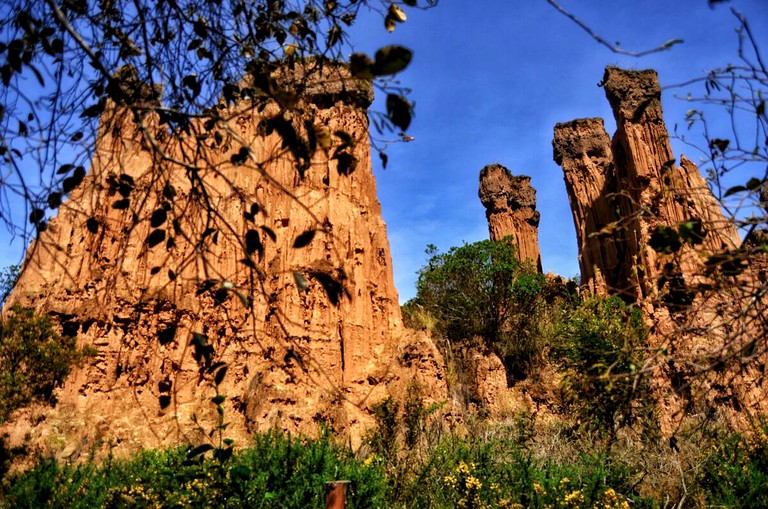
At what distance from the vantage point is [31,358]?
1180 cm

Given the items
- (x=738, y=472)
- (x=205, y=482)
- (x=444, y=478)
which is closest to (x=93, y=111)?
(x=205, y=482)

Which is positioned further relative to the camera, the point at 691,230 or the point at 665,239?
the point at 665,239

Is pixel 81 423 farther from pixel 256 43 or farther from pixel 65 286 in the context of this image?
pixel 256 43

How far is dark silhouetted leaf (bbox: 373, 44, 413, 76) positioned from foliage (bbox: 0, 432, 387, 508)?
18.6ft

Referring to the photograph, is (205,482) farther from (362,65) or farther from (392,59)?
(392,59)

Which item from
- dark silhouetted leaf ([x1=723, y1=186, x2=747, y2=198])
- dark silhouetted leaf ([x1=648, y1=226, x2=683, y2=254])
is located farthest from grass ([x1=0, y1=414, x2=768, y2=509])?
dark silhouetted leaf ([x1=723, y1=186, x2=747, y2=198])

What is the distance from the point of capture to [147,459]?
940cm

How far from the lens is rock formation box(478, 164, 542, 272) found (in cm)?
3525

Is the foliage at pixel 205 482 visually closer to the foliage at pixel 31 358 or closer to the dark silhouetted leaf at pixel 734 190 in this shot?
the foliage at pixel 31 358

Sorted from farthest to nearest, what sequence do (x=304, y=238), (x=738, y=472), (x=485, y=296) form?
(x=485, y=296)
(x=738, y=472)
(x=304, y=238)

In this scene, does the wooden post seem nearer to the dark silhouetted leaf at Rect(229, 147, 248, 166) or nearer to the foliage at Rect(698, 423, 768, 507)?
the dark silhouetted leaf at Rect(229, 147, 248, 166)

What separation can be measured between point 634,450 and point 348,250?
871 centimetres

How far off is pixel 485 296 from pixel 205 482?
61.3 feet

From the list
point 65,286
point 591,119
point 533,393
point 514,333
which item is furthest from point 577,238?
point 65,286
